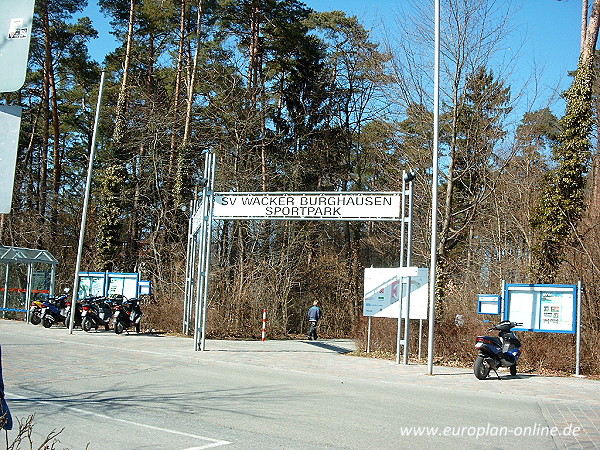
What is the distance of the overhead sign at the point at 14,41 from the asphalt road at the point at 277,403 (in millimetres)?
4369

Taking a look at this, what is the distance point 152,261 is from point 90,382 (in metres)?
Answer: 21.6

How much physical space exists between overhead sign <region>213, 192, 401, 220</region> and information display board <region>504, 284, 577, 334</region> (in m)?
3.72

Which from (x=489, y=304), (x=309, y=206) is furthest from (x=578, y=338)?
(x=309, y=206)

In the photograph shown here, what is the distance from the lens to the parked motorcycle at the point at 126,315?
22.8m

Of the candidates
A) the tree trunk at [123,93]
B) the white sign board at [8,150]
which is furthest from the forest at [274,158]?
the white sign board at [8,150]

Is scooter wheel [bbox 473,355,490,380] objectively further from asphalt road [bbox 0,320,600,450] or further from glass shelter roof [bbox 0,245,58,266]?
glass shelter roof [bbox 0,245,58,266]

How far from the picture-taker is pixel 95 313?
77.4ft

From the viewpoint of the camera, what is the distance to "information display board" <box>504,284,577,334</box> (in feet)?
50.9

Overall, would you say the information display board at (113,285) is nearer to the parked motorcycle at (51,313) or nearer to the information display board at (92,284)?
the information display board at (92,284)

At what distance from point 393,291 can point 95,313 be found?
468 inches

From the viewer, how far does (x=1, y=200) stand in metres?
2.97

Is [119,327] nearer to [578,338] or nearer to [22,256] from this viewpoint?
[22,256]

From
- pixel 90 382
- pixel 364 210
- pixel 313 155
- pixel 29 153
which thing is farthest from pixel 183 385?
pixel 29 153

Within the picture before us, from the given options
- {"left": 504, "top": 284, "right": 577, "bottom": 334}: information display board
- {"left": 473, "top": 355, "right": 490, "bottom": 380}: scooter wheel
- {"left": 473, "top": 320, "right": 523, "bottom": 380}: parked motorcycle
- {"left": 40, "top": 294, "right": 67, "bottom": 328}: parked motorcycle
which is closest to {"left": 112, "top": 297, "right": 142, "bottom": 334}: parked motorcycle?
{"left": 40, "top": 294, "right": 67, "bottom": 328}: parked motorcycle
